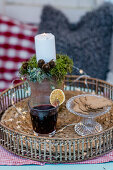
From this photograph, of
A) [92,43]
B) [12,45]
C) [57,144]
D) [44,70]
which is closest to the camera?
[57,144]

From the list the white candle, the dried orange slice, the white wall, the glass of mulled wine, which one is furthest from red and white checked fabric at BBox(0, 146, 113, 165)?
the white wall

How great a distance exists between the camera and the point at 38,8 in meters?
2.35

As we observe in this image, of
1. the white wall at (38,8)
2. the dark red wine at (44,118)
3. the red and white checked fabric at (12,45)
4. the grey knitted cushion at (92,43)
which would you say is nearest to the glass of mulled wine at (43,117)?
the dark red wine at (44,118)

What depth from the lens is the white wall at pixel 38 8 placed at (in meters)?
2.26

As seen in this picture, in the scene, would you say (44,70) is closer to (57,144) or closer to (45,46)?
(45,46)

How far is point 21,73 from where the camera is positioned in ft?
3.86

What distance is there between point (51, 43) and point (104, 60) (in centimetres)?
89

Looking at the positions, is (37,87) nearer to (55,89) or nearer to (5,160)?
(55,89)

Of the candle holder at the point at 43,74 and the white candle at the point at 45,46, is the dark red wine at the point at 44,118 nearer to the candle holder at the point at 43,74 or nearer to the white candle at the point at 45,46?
the candle holder at the point at 43,74

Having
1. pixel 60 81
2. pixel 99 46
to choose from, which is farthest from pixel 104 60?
pixel 60 81

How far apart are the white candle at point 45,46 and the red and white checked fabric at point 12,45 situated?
3.68ft

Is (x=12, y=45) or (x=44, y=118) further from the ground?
(x=12, y=45)

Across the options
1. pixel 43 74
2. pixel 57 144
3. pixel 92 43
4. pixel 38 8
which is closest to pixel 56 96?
pixel 43 74

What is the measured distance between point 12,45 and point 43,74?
49.1 inches
